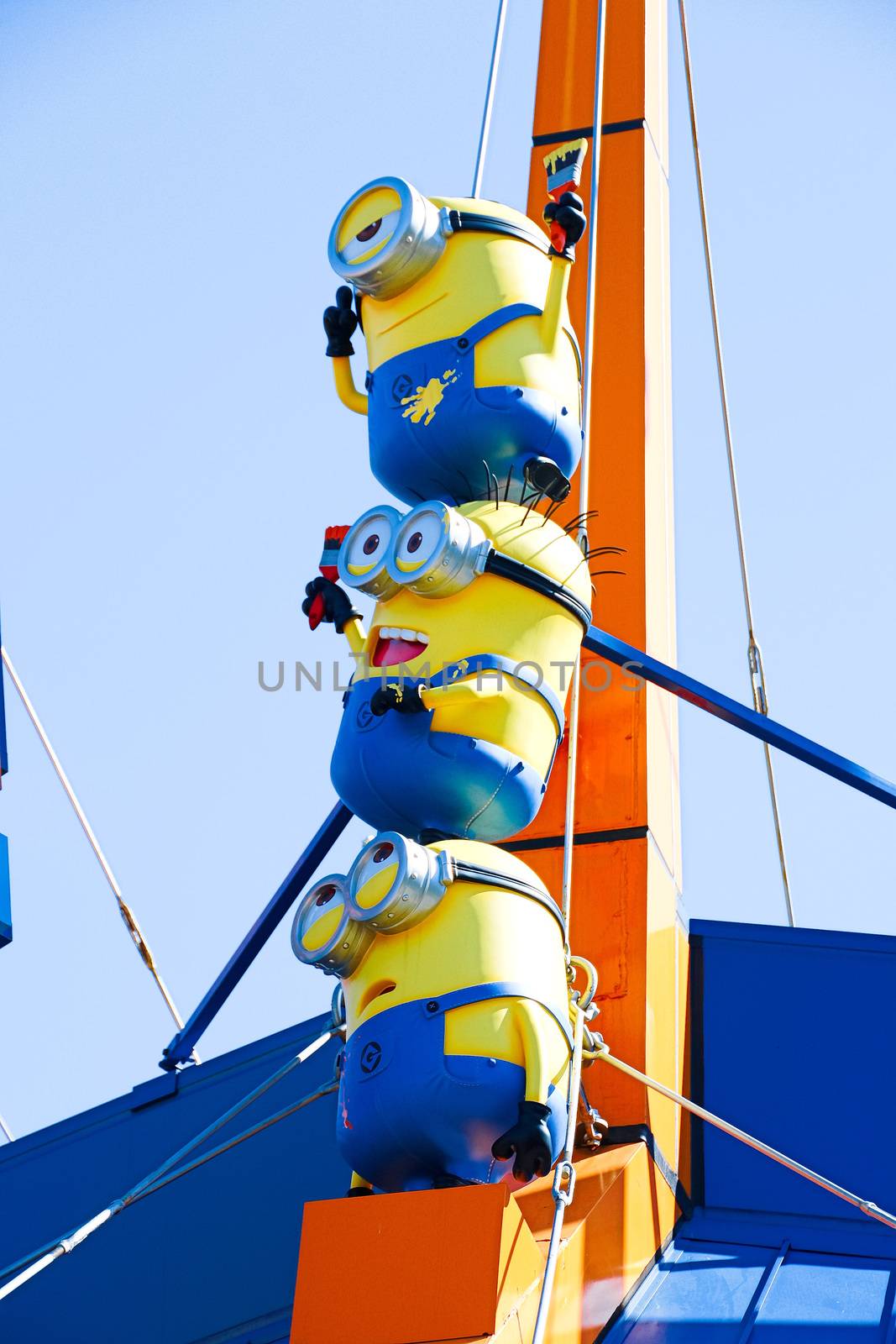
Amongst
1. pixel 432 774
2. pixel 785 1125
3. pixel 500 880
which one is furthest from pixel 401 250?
pixel 785 1125

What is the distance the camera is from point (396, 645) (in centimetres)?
446

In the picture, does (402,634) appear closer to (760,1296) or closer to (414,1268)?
(414,1268)

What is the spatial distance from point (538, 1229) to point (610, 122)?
160 inches

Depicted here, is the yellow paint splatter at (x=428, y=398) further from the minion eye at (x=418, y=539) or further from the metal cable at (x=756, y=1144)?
the metal cable at (x=756, y=1144)

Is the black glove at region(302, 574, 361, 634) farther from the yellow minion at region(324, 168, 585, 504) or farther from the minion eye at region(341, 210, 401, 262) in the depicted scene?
the minion eye at region(341, 210, 401, 262)

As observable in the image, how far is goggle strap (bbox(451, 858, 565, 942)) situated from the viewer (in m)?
3.99

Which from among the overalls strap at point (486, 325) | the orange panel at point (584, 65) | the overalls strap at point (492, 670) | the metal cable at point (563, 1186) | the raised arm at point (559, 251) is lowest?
the metal cable at point (563, 1186)

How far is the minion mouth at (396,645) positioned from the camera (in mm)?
4406

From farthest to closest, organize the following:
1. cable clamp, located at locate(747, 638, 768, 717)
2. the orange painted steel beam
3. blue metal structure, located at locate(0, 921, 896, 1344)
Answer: cable clamp, located at locate(747, 638, 768, 717) < the orange painted steel beam < blue metal structure, located at locate(0, 921, 896, 1344)

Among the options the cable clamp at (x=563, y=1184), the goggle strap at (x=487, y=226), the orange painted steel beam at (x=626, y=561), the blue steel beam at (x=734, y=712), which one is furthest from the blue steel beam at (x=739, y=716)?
the cable clamp at (x=563, y=1184)

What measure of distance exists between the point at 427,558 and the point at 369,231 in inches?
38.9

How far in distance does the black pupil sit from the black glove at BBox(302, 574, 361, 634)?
2.88ft

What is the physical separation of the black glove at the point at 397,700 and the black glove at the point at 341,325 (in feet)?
3.97

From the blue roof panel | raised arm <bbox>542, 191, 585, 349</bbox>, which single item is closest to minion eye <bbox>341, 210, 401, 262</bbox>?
raised arm <bbox>542, 191, 585, 349</bbox>
